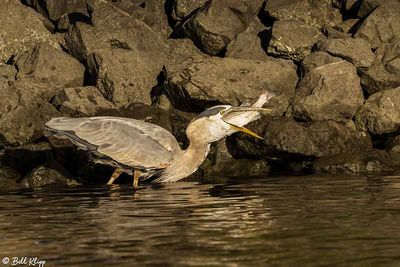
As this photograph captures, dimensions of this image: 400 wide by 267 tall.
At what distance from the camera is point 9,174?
1709 centimetres

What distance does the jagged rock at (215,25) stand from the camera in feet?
70.1

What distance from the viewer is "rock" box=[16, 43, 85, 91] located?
20578 millimetres

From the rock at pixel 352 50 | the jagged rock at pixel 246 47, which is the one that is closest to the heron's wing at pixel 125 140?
the rock at pixel 352 50

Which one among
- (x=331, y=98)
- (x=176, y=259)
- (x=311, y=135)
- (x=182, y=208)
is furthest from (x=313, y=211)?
(x=331, y=98)

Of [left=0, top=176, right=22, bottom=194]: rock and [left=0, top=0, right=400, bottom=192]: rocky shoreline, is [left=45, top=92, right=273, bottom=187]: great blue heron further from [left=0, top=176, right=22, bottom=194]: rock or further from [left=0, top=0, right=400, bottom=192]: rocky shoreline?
[left=0, top=0, right=400, bottom=192]: rocky shoreline

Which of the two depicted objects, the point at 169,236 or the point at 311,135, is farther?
the point at 311,135

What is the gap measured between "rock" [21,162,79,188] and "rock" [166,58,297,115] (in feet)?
10.3

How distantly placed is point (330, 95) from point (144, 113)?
3.76 m

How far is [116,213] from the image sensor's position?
10953 mm

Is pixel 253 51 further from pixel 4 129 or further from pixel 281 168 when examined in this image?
pixel 4 129

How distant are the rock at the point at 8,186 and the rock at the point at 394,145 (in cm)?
696

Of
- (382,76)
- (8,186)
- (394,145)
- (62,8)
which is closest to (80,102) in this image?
(8,186)

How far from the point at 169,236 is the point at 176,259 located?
1.23m

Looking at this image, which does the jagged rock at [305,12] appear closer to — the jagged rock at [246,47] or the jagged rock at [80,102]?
the jagged rock at [246,47]
